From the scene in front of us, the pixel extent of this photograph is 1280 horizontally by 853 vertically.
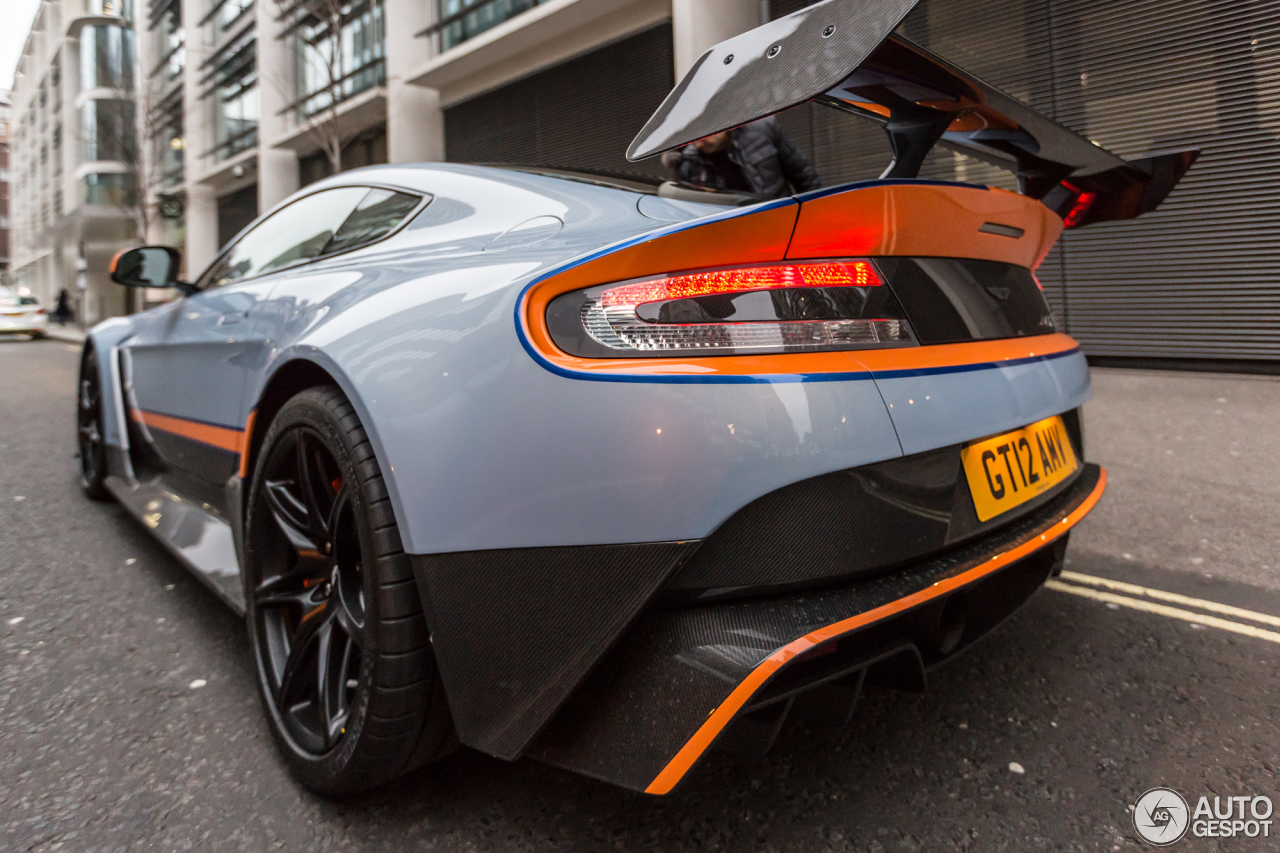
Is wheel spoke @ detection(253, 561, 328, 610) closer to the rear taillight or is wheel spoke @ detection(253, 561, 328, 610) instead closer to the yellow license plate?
the rear taillight

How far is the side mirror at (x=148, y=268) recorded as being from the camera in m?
3.01

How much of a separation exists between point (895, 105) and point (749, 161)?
7.86 feet

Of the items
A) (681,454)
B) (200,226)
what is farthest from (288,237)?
(200,226)

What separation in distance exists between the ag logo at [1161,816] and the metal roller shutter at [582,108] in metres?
9.41

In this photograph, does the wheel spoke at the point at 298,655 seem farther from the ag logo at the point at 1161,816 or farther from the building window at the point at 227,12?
the building window at the point at 227,12

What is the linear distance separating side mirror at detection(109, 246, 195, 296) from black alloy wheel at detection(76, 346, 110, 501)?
0.77 metres

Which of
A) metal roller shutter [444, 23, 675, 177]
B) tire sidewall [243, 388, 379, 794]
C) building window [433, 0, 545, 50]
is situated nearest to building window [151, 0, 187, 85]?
building window [433, 0, 545, 50]

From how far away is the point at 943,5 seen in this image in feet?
27.2

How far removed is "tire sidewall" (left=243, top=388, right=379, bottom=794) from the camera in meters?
1.34

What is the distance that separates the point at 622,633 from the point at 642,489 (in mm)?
211

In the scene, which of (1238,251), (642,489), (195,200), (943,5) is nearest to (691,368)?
(642,489)

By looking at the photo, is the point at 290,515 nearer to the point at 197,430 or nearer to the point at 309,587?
the point at 309,587

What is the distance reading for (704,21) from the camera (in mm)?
9711

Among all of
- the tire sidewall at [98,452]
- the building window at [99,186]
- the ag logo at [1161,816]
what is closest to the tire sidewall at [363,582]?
the ag logo at [1161,816]
